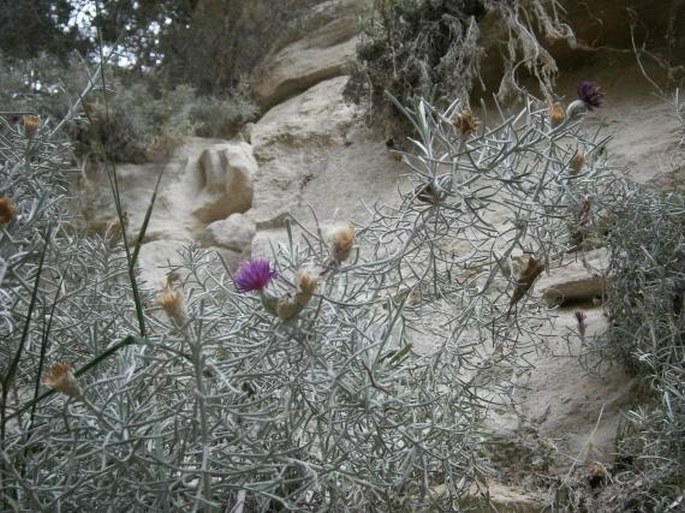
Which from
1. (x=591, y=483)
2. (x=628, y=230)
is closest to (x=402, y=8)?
(x=628, y=230)

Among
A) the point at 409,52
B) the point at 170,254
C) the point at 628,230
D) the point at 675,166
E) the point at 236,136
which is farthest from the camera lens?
the point at 236,136

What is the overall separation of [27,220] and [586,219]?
64cm

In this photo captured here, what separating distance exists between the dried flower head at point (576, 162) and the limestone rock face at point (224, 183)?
4.11ft

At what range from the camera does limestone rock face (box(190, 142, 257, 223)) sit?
6.47ft

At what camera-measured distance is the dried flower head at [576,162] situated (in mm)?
817

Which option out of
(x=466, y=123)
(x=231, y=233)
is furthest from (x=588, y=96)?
(x=231, y=233)

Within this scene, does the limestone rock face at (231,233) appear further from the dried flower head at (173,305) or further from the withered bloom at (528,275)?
the dried flower head at (173,305)

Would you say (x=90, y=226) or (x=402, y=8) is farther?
(x=90, y=226)

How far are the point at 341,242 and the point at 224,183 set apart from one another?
147 centimetres

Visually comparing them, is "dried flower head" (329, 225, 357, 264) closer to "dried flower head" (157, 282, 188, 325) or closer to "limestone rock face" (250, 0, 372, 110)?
"dried flower head" (157, 282, 188, 325)

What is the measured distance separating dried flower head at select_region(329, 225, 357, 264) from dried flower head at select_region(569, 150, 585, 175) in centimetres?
34

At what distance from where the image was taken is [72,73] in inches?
81.4

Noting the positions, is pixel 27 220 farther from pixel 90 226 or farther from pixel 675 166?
pixel 90 226

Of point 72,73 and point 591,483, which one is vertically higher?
point 72,73
